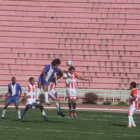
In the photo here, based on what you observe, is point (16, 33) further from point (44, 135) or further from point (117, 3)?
point (44, 135)

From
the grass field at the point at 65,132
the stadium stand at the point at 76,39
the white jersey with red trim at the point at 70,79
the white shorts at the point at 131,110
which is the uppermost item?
the stadium stand at the point at 76,39

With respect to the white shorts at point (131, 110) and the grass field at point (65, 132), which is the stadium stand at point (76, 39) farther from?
the grass field at point (65, 132)

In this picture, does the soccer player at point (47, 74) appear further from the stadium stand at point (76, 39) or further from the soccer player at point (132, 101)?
the stadium stand at point (76, 39)

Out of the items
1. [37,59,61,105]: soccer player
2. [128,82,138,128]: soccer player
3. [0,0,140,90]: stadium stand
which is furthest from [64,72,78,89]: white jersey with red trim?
[0,0,140,90]: stadium stand

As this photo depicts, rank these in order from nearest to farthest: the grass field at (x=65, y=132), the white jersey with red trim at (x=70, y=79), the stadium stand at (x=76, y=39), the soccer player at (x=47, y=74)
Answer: the grass field at (x=65, y=132)
the soccer player at (x=47, y=74)
the white jersey with red trim at (x=70, y=79)
the stadium stand at (x=76, y=39)

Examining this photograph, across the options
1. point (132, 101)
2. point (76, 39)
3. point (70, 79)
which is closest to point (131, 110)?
point (132, 101)

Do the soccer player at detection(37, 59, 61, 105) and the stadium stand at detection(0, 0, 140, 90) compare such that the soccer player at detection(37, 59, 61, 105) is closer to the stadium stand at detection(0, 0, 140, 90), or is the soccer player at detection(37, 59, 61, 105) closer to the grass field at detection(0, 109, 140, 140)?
the grass field at detection(0, 109, 140, 140)

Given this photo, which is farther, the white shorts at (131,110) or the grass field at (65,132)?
the white shorts at (131,110)

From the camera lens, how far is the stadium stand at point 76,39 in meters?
32.8

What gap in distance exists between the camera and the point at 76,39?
33.9 meters

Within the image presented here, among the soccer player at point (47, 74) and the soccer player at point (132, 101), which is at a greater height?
the soccer player at point (47, 74)

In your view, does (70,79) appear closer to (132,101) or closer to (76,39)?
(132,101)

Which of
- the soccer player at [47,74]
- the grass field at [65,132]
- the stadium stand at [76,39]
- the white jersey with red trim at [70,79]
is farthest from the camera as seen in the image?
the stadium stand at [76,39]

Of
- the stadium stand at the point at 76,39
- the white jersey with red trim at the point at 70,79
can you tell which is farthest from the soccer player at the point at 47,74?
the stadium stand at the point at 76,39
